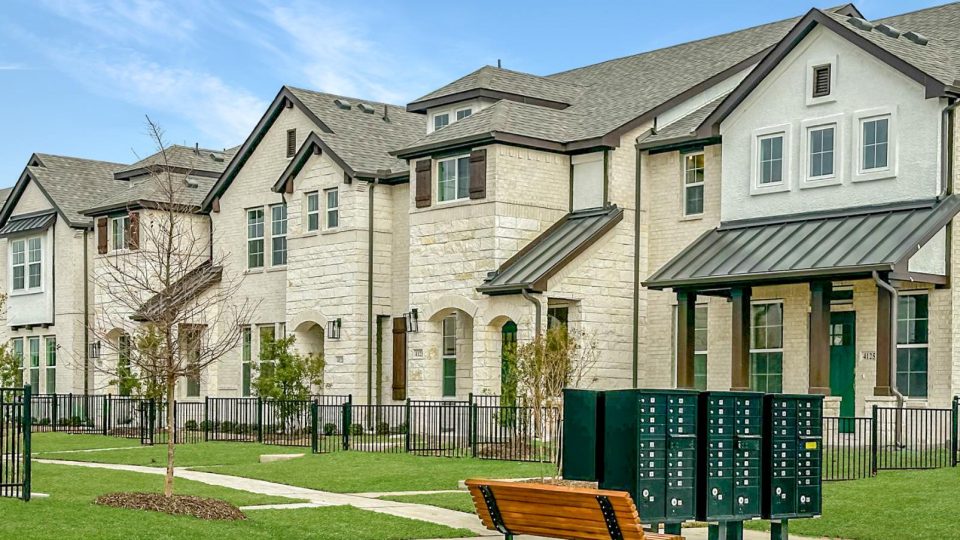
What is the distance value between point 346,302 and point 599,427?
916 inches

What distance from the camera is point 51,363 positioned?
49000mm

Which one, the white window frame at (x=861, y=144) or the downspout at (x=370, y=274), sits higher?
the white window frame at (x=861, y=144)

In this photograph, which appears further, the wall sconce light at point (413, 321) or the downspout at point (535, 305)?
the wall sconce light at point (413, 321)

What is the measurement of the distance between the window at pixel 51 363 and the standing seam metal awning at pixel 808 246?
26.4 metres

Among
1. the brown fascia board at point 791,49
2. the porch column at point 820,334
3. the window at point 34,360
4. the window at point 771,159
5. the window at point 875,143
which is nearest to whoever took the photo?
the brown fascia board at point 791,49

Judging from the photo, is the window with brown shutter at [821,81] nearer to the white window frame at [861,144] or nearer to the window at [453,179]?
the white window frame at [861,144]

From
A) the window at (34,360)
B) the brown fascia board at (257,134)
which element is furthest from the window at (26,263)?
the brown fascia board at (257,134)

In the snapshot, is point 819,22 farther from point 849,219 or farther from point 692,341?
point 692,341

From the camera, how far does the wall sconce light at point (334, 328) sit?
122 ft

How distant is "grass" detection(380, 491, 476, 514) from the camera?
19.3m

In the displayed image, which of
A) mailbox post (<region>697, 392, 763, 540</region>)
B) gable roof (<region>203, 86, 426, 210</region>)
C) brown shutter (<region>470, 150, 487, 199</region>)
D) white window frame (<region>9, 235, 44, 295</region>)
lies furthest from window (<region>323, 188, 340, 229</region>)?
mailbox post (<region>697, 392, 763, 540</region>)

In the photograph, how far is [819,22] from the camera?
28922 millimetres

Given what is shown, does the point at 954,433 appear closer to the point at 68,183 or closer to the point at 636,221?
the point at 636,221

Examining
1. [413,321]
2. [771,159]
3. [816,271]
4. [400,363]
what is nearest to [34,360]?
[400,363]
